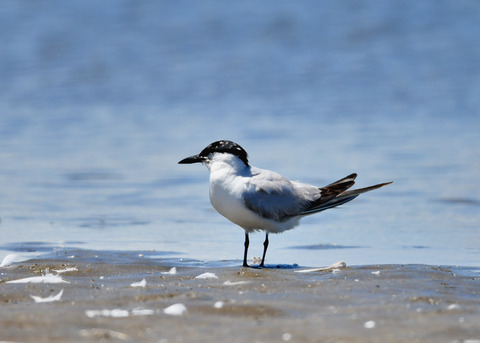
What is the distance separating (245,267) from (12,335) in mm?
2429

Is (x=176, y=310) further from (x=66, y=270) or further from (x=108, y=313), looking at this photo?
(x=66, y=270)

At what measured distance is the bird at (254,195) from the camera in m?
6.02

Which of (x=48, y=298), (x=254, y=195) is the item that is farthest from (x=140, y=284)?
(x=254, y=195)

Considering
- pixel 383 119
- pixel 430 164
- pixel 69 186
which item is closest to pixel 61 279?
pixel 69 186

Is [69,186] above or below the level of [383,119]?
below

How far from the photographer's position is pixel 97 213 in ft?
27.4

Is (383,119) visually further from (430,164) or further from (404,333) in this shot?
(404,333)

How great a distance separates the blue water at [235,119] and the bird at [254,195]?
15.6 inches

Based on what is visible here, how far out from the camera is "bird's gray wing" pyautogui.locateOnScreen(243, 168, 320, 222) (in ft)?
19.8

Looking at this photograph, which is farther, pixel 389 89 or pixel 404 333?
pixel 389 89

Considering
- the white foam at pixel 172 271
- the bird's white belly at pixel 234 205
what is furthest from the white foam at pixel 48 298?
the bird's white belly at pixel 234 205

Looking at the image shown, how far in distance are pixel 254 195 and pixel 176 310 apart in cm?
214

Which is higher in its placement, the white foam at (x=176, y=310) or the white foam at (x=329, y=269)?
the white foam at (x=329, y=269)

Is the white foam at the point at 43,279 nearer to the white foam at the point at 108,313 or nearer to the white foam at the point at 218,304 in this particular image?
the white foam at the point at 108,313
